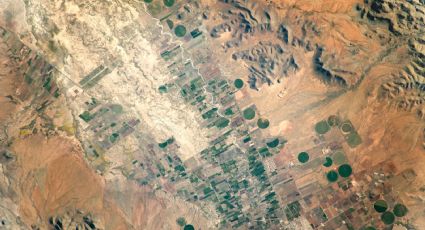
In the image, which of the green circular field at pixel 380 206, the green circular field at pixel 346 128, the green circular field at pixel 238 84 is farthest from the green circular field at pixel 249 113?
the green circular field at pixel 380 206

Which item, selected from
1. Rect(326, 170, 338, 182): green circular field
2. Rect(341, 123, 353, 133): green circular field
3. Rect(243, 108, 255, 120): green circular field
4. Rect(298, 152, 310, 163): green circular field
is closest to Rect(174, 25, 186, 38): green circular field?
Rect(243, 108, 255, 120): green circular field

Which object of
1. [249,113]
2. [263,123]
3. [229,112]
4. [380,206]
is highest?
[229,112]

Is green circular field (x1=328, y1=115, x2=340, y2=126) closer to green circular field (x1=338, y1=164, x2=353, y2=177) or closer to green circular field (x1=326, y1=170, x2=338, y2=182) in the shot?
green circular field (x1=338, y1=164, x2=353, y2=177)

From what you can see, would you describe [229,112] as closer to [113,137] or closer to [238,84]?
[238,84]

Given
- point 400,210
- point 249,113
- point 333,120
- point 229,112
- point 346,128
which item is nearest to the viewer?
point 400,210

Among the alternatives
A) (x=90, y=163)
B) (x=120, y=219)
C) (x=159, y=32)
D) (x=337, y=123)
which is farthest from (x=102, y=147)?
(x=337, y=123)

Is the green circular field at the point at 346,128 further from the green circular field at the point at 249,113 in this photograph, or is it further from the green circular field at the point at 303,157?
the green circular field at the point at 249,113

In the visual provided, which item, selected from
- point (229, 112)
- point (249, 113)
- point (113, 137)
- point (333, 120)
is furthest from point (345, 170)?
point (113, 137)
